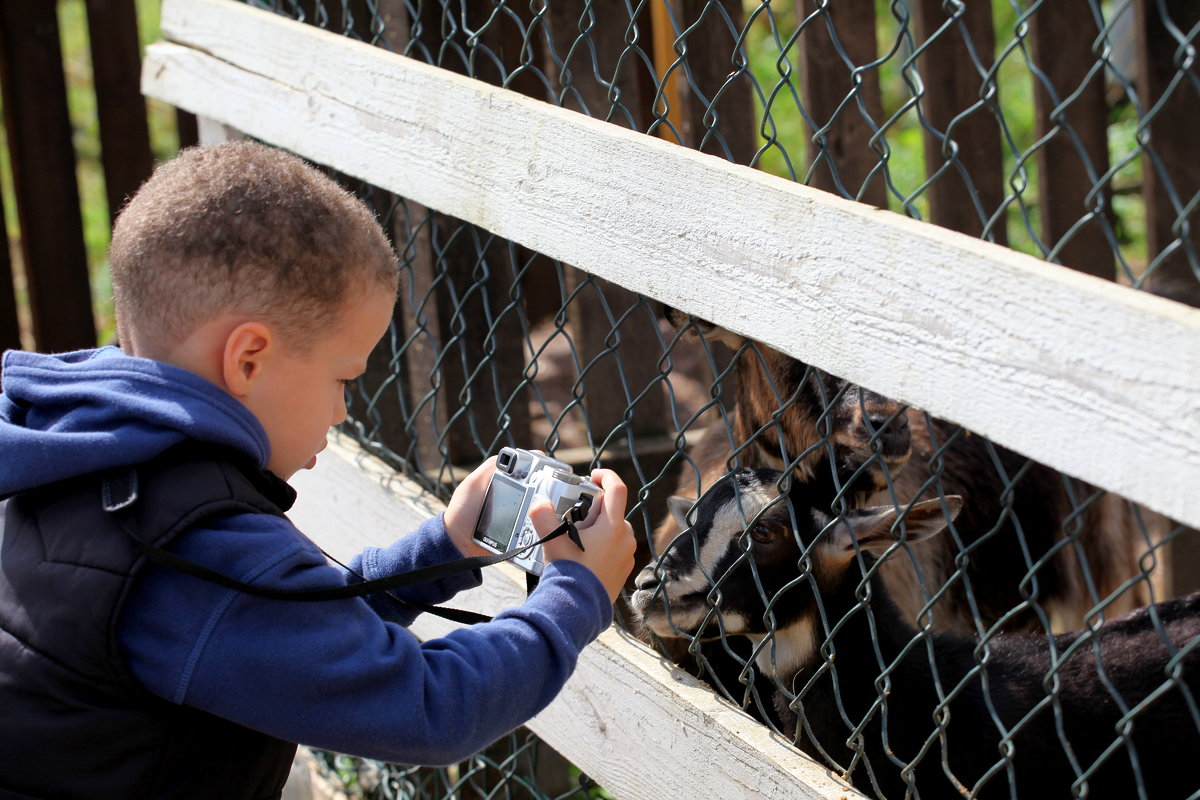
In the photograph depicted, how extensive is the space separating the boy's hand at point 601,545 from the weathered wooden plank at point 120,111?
362 cm

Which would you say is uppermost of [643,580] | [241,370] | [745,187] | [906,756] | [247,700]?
[745,187]

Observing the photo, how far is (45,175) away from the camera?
16.3 feet

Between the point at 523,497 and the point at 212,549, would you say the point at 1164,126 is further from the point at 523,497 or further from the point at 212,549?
the point at 212,549

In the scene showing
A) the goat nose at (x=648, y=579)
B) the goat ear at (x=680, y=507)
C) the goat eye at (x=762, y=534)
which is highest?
the goat nose at (x=648, y=579)

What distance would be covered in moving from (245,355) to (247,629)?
1.25 ft

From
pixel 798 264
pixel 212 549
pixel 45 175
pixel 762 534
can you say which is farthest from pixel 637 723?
pixel 45 175

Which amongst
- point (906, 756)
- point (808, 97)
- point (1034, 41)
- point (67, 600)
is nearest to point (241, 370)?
point (67, 600)

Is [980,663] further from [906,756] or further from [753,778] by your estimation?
[906,756]

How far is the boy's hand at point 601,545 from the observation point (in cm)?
193

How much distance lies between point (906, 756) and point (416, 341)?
2.07m

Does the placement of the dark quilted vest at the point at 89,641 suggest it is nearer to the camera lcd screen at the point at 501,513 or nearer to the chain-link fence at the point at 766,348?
the camera lcd screen at the point at 501,513

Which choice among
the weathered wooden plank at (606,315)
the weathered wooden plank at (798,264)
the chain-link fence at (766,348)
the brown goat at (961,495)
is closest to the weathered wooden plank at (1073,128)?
the chain-link fence at (766,348)

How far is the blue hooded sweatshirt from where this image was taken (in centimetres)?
161

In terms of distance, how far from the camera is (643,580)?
9.37 feet
